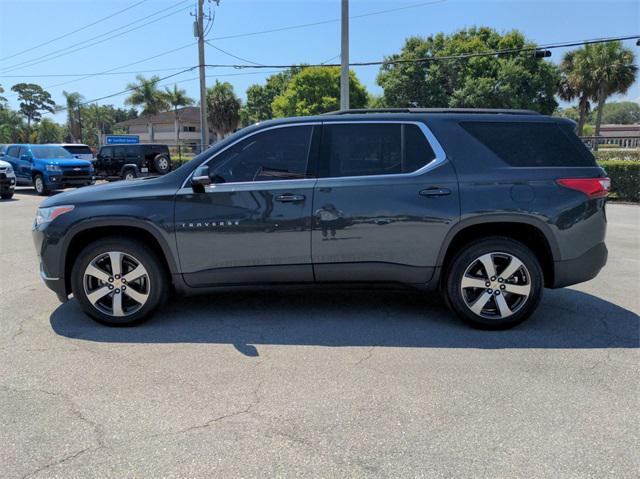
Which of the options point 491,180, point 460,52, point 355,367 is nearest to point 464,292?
point 491,180

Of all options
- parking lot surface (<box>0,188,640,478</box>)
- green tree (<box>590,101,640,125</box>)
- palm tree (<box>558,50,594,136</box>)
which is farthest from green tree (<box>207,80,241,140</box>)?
green tree (<box>590,101,640,125</box>)

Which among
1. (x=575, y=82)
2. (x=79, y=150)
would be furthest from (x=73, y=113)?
(x=575, y=82)

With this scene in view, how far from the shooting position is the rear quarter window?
4.37 m

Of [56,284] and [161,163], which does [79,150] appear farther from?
[56,284]

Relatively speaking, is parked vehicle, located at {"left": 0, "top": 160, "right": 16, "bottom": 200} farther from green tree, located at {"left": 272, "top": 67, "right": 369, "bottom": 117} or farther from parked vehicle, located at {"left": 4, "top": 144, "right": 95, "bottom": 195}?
green tree, located at {"left": 272, "top": 67, "right": 369, "bottom": 117}

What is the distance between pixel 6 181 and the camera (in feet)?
53.4

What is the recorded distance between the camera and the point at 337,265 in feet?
14.3

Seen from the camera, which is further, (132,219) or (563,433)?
(132,219)

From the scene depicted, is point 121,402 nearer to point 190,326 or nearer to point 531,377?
point 190,326

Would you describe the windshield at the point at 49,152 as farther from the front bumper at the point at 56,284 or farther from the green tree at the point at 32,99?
the green tree at the point at 32,99

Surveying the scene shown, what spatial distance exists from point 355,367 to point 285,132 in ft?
6.82

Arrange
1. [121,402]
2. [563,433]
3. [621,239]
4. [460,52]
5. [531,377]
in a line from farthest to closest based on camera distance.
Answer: [460,52] → [621,239] → [531,377] → [121,402] → [563,433]

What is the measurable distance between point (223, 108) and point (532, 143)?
191 feet

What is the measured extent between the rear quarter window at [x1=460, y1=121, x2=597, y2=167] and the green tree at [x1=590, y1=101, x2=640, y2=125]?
190514 mm
